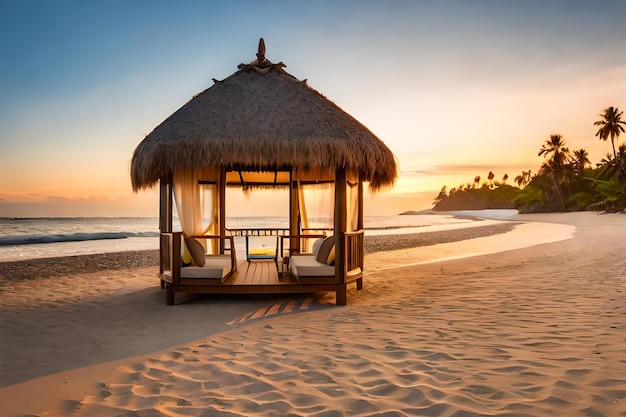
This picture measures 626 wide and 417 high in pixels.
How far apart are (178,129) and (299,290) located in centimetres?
283

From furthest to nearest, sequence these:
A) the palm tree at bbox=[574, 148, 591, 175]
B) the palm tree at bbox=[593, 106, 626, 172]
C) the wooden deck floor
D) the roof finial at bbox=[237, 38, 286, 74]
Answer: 1. the palm tree at bbox=[574, 148, 591, 175]
2. the palm tree at bbox=[593, 106, 626, 172]
3. the roof finial at bbox=[237, 38, 286, 74]
4. the wooden deck floor

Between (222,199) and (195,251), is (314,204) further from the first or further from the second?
(195,251)

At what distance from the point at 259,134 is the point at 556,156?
47.1 metres

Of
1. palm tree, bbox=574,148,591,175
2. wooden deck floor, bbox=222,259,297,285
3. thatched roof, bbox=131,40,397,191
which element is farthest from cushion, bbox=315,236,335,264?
palm tree, bbox=574,148,591,175

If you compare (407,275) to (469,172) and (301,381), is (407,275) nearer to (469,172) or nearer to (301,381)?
(301,381)

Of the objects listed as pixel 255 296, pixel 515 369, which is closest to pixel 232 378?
pixel 515 369

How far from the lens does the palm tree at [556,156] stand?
146 ft

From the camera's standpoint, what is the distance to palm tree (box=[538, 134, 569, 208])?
44.5m

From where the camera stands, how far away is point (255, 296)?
272 inches

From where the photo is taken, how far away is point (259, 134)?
→ 621cm

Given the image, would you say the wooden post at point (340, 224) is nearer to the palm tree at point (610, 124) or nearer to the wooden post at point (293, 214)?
the wooden post at point (293, 214)

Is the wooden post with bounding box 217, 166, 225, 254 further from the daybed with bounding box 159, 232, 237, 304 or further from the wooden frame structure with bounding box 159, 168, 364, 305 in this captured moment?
the daybed with bounding box 159, 232, 237, 304

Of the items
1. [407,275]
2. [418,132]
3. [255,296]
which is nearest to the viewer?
[255,296]

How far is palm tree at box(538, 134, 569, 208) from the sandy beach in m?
42.2
